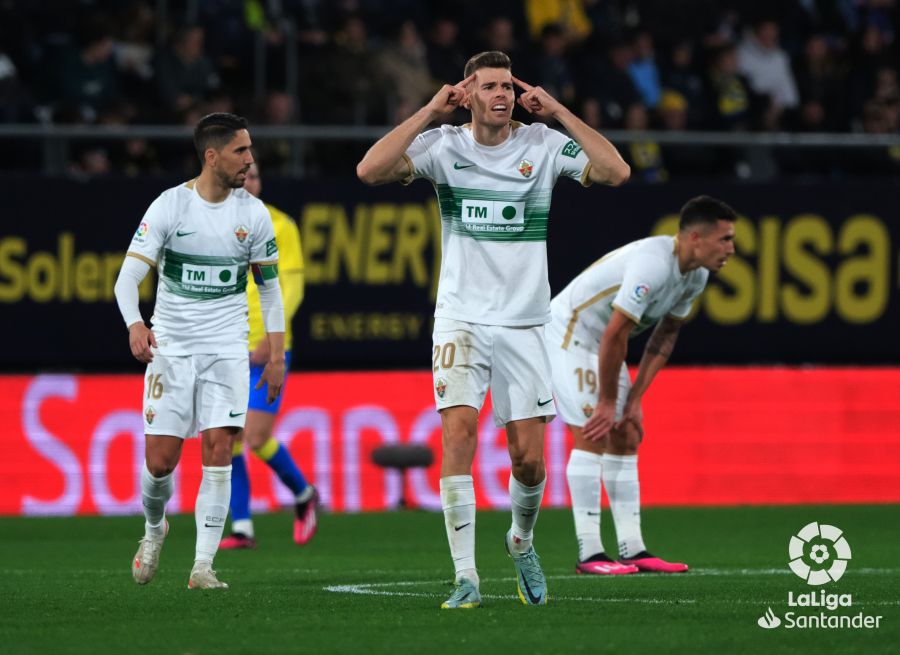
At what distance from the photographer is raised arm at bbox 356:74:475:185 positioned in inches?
300

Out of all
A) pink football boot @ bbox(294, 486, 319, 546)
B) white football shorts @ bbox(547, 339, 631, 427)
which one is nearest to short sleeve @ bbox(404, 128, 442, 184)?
white football shorts @ bbox(547, 339, 631, 427)

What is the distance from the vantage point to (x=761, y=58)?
18.8m

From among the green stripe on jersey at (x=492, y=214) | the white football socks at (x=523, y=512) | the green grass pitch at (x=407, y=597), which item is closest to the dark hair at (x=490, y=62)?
the green stripe on jersey at (x=492, y=214)

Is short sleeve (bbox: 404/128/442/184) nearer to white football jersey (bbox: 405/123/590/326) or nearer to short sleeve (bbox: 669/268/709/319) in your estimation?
white football jersey (bbox: 405/123/590/326)

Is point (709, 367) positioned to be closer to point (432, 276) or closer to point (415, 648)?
point (432, 276)

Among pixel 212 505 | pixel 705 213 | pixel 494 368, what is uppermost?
pixel 705 213

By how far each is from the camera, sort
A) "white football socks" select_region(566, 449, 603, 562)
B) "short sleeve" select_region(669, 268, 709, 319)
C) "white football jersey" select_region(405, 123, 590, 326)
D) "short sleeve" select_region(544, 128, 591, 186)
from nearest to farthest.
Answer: "white football jersey" select_region(405, 123, 590, 326), "short sleeve" select_region(544, 128, 591, 186), "white football socks" select_region(566, 449, 603, 562), "short sleeve" select_region(669, 268, 709, 319)

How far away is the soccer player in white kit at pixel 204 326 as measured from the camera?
28.5 ft

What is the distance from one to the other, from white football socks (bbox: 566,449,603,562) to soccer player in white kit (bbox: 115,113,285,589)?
6.92 ft

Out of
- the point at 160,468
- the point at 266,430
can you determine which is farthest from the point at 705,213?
the point at 266,430

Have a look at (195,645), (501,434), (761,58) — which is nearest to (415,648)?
(195,645)

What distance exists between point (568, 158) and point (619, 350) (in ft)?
6.24

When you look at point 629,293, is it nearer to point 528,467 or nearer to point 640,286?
point 640,286

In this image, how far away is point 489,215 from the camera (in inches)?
309
